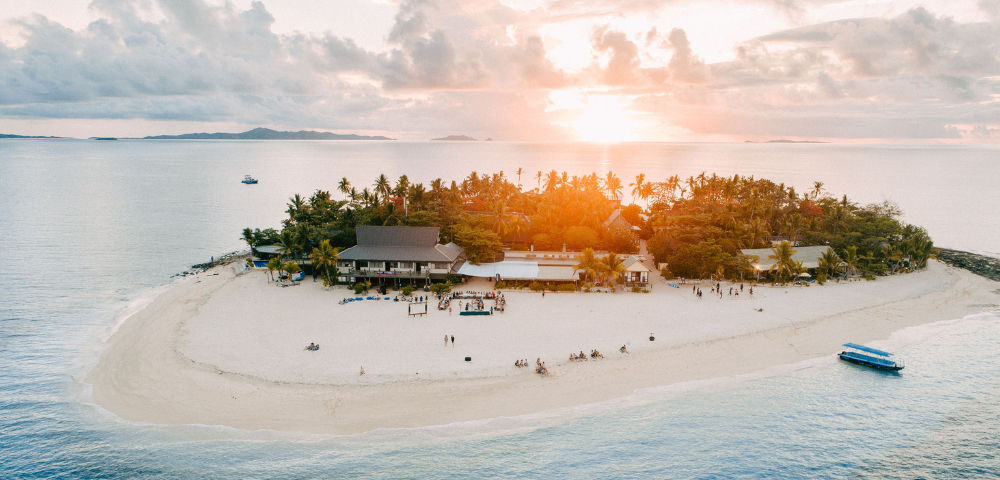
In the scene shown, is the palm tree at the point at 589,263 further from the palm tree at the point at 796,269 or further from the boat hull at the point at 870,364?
the palm tree at the point at 796,269

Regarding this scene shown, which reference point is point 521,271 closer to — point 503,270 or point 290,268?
point 503,270

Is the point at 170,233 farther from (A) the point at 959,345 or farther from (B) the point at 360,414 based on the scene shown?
(A) the point at 959,345

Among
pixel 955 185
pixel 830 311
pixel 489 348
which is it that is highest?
pixel 955 185

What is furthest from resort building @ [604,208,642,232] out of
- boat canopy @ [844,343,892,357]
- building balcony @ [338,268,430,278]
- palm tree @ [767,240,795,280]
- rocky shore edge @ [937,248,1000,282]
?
rocky shore edge @ [937,248,1000,282]

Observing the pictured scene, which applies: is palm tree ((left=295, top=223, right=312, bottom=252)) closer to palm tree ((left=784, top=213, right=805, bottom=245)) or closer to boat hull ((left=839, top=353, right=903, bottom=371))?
boat hull ((left=839, top=353, right=903, bottom=371))

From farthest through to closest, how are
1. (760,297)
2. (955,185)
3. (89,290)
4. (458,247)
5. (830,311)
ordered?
(955,185)
(458,247)
(89,290)
(760,297)
(830,311)

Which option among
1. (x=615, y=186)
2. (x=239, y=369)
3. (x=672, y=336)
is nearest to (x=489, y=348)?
(x=672, y=336)
